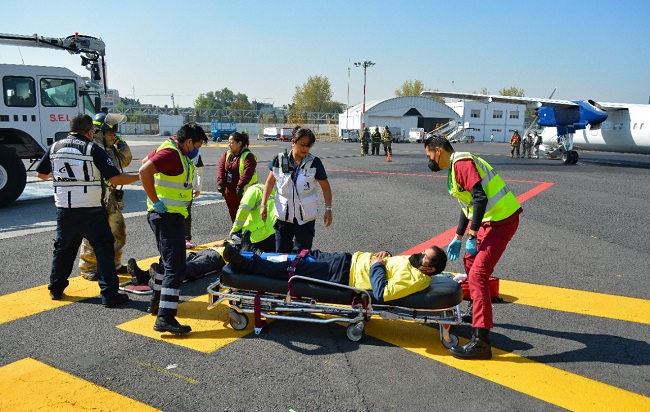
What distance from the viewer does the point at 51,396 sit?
3.36 meters

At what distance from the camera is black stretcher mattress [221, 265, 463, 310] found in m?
4.21

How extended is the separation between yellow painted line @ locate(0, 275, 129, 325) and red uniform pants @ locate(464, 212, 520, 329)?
163 inches

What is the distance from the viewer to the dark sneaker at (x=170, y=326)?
4344 millimetres

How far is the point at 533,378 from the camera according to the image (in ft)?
12.3

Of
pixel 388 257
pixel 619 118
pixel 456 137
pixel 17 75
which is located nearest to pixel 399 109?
pixel 456 137

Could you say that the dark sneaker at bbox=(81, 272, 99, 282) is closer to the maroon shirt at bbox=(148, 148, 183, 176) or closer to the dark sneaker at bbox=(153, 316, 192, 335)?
the dark sneaker at bbox=(153, 316, 192, 335)

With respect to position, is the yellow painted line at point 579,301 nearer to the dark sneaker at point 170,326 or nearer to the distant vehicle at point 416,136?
the dark sneaker at point 170,326

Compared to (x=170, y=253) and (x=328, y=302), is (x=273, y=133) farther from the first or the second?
(x=328, y=302)

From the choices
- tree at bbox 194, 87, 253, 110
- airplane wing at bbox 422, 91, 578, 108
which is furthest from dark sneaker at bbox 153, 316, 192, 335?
tree at bbox 194, 87, 253, 110

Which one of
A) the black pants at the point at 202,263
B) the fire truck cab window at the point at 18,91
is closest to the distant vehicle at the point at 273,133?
the fire truck cab window at the point at 18,91

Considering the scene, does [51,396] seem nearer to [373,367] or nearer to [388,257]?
[373,367]

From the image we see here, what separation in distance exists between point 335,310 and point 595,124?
24.4 meters

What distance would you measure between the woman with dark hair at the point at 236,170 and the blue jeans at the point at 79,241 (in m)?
2.23

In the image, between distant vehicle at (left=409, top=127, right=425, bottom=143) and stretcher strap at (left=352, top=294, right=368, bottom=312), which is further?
distant vehicle at (left=409, top=127, right=425, bottom=143)
